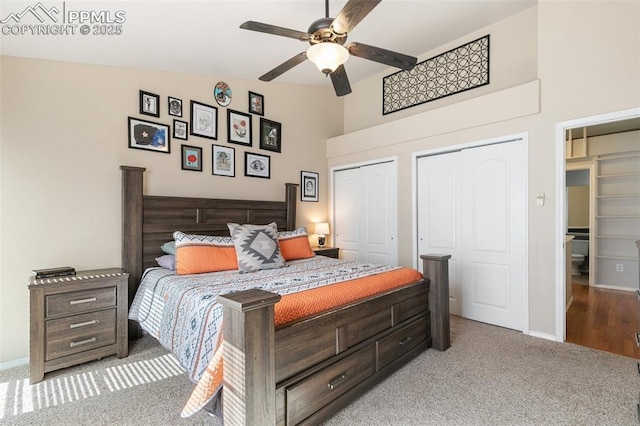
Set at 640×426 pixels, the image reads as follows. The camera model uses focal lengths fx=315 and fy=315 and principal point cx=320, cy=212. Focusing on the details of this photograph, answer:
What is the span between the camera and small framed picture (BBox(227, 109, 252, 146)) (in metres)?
3.84

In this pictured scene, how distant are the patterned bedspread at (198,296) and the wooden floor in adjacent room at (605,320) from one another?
212 centimetres

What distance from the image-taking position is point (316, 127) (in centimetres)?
484

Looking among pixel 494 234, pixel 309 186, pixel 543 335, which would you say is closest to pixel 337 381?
pixel 543 335

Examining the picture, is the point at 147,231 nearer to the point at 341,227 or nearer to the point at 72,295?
the point at 72,295

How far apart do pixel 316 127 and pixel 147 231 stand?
9.21ft

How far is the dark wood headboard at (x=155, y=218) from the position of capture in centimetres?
304

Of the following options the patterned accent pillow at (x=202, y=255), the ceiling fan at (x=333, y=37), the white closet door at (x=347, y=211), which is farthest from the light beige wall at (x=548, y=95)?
the patterned accent pillow at (x=202, y=255)

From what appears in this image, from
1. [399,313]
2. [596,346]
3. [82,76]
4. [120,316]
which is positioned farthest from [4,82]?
[596,346]

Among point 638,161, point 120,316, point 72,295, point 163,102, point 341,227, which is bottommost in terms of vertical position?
point 120,316

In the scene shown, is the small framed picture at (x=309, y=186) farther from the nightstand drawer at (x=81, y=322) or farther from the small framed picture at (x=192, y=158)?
the nightstand drawer at (x=81, y=322)

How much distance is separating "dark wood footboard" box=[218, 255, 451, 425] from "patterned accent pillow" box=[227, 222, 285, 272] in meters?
1.16

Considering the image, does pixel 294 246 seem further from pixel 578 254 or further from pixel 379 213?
pixel 578 254

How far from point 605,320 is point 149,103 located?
545 cm

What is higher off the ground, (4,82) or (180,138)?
(4,82)
